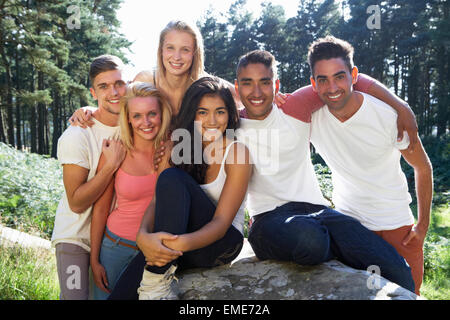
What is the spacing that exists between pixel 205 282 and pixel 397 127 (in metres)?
1.83

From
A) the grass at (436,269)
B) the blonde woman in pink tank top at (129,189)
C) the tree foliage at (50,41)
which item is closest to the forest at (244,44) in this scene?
the tree foliage at (50,41)

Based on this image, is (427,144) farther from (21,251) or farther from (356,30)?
(21,251)

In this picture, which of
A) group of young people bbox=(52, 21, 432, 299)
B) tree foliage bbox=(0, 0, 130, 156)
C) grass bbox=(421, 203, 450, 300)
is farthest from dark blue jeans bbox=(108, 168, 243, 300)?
tree foliage bbox=(0, 0, 130, 156)

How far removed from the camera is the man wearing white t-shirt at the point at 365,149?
2832mm

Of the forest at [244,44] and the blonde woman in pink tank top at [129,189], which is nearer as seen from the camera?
the blonde woman in pink tank top at [129,189]

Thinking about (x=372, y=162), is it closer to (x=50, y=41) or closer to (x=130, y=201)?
(x=130, y=201)

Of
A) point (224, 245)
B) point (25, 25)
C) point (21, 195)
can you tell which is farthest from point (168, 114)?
point (25, 25)

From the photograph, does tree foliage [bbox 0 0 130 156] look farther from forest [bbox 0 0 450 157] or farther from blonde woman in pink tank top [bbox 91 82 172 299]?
blonde woman in pink tank top [bbox 91 82 172 299]

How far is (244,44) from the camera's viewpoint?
26.8 metres

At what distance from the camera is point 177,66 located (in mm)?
3293

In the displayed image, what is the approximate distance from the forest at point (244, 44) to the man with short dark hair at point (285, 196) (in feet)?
31.9

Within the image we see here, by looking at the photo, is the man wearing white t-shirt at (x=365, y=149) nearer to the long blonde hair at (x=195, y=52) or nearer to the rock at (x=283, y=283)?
the rock at (x=283, y=283)

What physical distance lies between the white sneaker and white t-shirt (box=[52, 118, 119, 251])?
77 centimetres

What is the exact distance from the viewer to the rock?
6.95ft
